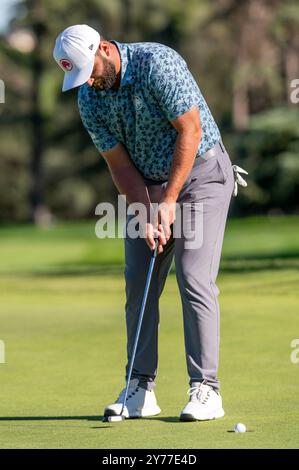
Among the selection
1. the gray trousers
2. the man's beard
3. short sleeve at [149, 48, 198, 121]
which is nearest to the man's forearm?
short sleeve at [149, 48, 198, 121]

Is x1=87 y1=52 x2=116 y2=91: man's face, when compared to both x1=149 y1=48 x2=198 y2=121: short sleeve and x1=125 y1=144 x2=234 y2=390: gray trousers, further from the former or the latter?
x1=125 y1=144 x2=234 y2=390: gray trousers

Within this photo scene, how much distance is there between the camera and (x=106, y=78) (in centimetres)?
573

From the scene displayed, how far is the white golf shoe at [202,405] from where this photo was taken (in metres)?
5.64

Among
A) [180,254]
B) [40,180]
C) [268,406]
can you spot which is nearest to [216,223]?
[180,254]

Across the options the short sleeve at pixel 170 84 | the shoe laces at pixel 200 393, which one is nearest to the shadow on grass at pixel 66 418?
the shoe laces at pixel 200 393

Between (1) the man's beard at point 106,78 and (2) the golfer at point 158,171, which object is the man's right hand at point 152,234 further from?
(1) the man's beard at point 106,78

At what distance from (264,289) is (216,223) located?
26.3 ft

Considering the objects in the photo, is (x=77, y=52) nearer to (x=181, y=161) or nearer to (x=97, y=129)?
(x=97, y=129)

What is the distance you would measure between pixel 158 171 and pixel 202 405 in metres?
1.17

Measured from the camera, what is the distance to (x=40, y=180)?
51719 mm

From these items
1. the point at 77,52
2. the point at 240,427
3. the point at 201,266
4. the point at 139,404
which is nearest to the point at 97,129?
the point at 77,52

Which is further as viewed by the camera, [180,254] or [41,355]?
[41,355]
